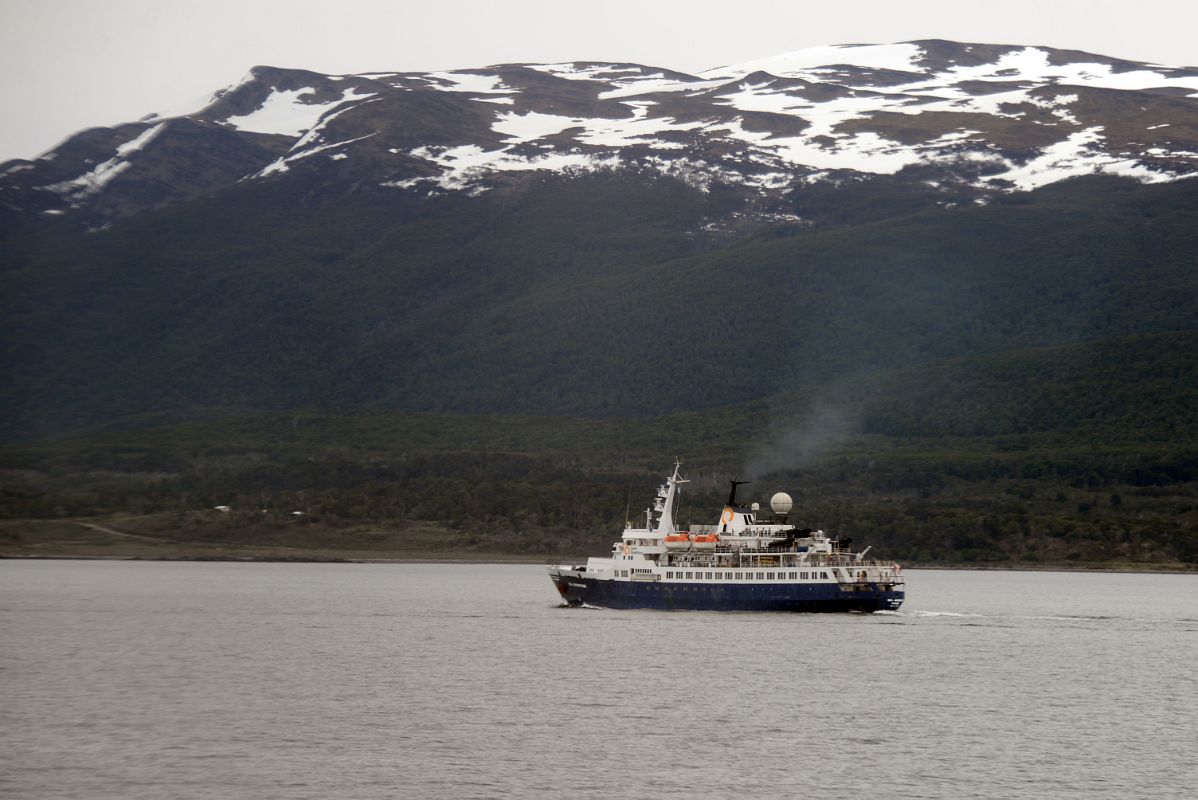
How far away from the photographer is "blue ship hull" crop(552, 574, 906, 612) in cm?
11888

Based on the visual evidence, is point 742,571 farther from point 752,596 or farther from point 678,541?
point 678,541

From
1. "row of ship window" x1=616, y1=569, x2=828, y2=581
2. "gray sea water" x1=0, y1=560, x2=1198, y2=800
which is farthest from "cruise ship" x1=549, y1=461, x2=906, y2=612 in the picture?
"gray sea water" x1=0, y1=560, x2=1198, y2=800

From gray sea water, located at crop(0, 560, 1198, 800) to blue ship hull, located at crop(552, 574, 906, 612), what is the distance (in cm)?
138

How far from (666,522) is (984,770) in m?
63.0

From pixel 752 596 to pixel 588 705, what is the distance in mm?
45316

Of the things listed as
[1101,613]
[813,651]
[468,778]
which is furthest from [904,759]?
[1101,613]

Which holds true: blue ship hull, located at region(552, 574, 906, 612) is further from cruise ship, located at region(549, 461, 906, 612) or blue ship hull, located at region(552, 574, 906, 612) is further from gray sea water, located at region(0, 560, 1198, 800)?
gray sea water, located at region(0, 560, 1198, 800)

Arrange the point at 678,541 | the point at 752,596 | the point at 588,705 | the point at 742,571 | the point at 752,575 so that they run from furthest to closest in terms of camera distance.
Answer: the point at 678,541 < the point at 752,596 < the point at 742,571 < the point at 752,575 < the point at 588,705

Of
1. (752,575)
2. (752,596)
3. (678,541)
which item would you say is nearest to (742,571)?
(752,575)

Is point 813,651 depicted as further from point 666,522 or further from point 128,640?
point 128,640

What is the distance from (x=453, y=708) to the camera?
74.1 m

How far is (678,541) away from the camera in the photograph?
121812mm

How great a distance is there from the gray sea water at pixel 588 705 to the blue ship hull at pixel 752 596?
1.38 meters

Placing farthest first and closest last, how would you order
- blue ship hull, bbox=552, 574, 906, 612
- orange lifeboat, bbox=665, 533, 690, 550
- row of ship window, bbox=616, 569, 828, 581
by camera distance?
1. orange lifeboat, bbox=665, 533, 690, 550
2. blue ship hull, bbox=552, 574, 906, 612
3. row of ship window, bbox=616, 569, 828, 581
